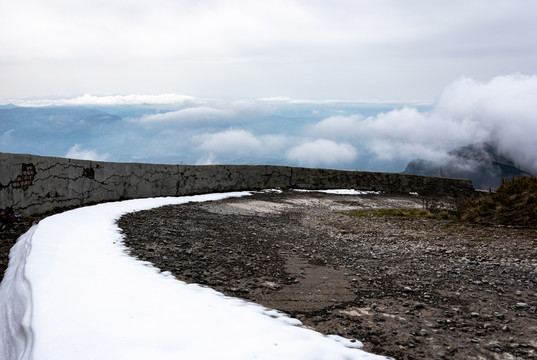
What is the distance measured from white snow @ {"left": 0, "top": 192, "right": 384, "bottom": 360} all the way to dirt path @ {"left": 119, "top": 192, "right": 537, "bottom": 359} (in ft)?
0.88

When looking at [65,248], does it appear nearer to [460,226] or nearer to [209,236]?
[209,236]

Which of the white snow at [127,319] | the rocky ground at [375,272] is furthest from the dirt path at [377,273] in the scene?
the white snow at [127,319]

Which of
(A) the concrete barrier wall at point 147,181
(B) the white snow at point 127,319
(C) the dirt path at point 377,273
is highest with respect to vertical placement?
(A) the concrete barrier wall at point 147,181

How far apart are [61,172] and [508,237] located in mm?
8662

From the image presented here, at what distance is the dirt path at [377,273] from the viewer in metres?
2.96

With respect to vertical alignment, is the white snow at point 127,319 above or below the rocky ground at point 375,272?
below

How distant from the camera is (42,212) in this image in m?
7.98

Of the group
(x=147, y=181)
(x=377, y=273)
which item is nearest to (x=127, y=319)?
(x=377, y=273)

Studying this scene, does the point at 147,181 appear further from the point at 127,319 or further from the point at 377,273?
the point at 127,319

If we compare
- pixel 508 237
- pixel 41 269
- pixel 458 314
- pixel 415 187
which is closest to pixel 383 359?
pixel 458 314

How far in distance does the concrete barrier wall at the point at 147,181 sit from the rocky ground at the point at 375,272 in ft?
3.20

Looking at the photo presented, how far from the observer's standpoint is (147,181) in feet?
36.9

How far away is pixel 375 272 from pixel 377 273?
0.04 meters

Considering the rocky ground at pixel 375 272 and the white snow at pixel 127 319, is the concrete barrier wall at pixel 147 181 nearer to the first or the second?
the rocky ground at pixel 375 272
